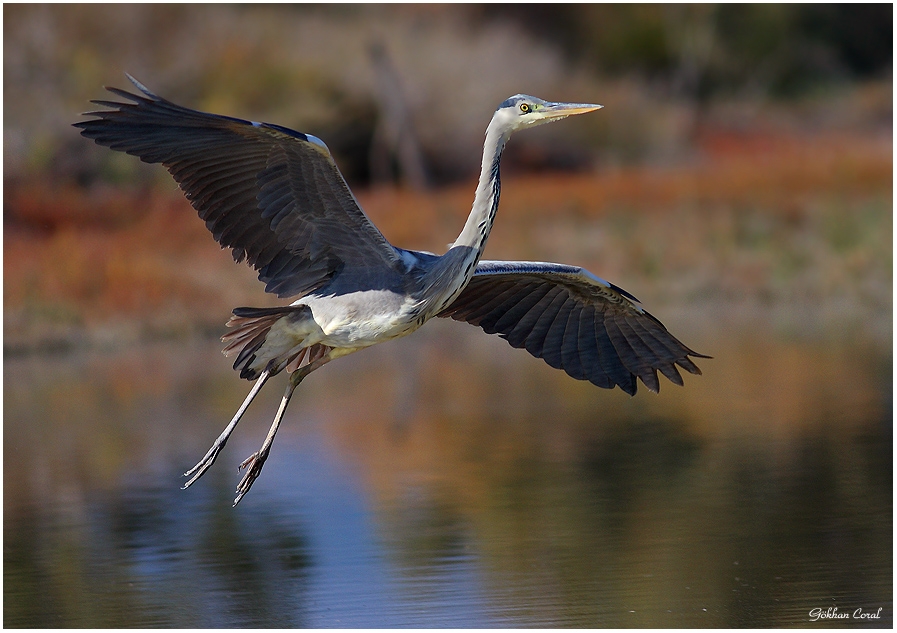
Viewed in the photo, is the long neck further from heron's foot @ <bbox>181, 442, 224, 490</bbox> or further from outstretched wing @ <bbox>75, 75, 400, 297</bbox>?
heron's foot @ <bbox>181, 442, 224, 490</bbox>

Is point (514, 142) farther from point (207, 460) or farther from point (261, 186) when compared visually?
point (261, 186)

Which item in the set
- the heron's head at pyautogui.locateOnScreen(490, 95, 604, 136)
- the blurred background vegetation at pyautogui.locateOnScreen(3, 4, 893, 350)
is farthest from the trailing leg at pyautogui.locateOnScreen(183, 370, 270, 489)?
the blurred background vegetation at pyautogui.locateOnScreen(3, 4, 893, 350)

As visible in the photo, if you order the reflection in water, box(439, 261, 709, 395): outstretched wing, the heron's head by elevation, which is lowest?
the reflection in water

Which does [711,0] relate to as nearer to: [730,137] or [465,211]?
[730,137]

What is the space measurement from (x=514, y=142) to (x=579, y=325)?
17.8 m

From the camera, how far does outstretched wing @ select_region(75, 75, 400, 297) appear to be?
6.69 meters

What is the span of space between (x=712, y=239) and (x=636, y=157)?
800 centimetres

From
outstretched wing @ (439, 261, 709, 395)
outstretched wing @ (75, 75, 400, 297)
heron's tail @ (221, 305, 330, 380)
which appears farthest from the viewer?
outstretched wing @ (439, 261, 709, 395)

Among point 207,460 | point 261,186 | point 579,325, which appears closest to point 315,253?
point 261,186

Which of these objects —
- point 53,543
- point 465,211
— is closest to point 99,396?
point 53,543

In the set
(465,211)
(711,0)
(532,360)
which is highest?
(711,0)

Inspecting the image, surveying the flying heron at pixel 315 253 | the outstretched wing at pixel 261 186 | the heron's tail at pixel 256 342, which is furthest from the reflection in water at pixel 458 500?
the outstretched wing at pixel 261 186

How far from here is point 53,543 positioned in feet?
29.5

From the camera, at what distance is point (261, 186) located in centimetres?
713
